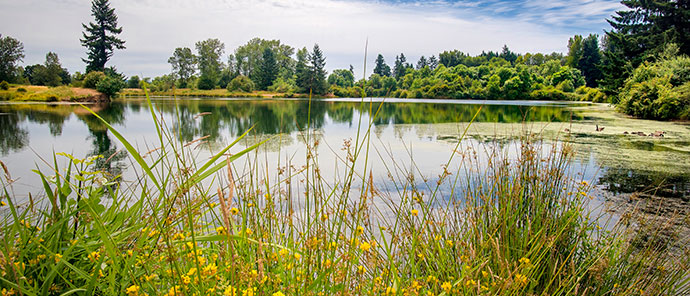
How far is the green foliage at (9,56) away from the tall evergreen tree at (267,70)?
2381 centimetres

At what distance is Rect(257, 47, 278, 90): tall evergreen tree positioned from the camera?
46.1 meters

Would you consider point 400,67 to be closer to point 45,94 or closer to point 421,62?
point 421,62

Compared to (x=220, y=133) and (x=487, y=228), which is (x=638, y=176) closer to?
(x=487, y=228)

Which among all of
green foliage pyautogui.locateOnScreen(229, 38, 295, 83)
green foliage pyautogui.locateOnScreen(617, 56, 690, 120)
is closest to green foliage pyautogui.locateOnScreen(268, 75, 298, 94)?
green foliage pyautogui.locateOnScreen(229, 38, 295, 83)

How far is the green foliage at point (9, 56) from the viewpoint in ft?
79.5

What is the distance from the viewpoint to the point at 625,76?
Answer: 766 inches

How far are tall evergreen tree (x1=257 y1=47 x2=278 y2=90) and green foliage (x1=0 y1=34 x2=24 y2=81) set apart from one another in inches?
937

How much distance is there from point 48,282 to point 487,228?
6.41 ft

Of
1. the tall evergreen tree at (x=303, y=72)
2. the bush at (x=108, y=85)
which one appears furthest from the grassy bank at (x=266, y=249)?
A: the tall evergreen tree at (x=303, y=72)

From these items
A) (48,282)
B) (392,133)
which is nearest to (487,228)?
(48,282)

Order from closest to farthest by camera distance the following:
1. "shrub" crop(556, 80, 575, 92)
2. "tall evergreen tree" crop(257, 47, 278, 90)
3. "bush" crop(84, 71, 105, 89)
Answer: "bush" crop(84, 71, 105, 89) → "shrub" crop(556, 80, 575, 92) → "tall evergreen tree" crop(257, 47, 278, 90)

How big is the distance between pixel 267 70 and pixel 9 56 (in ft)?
82.5

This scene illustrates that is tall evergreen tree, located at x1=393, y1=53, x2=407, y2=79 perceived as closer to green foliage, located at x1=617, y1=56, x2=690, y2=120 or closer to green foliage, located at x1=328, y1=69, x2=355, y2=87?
green foliage, located at x1=328, y1=69, x2=355, y2=87

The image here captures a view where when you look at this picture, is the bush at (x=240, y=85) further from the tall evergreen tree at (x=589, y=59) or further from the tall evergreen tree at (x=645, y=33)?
the tall evergreen tree at (x=589, y=59)
